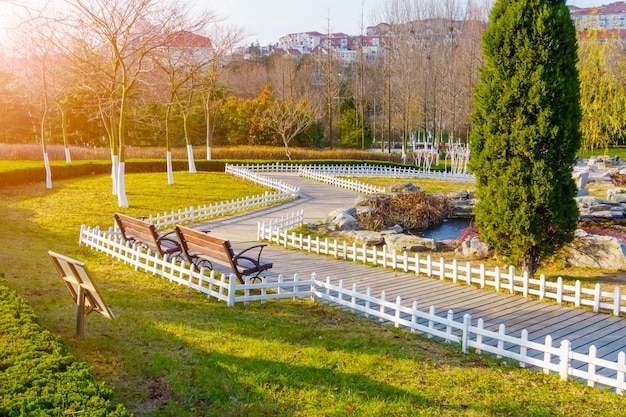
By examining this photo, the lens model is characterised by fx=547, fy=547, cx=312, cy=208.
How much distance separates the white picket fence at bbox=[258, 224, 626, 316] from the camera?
9367mm

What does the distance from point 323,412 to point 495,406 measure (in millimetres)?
1793

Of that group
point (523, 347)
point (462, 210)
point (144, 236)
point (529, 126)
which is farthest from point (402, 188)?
point (523, 347)

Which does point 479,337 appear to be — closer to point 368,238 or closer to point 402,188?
point 368,238

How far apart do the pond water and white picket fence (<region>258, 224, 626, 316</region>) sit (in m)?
6.38

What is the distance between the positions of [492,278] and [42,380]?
9165mm

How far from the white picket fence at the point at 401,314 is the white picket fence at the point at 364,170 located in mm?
24665

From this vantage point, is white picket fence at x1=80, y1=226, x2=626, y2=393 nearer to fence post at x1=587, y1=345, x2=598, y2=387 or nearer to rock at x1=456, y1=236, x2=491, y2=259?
fence post at x1=587, y1=345, x2=598, y2=387

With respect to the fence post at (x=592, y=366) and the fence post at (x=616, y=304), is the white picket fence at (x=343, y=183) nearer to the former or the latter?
the fence post at (x=616, y=304)

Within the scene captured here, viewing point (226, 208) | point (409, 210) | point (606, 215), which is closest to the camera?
point (606, 215)

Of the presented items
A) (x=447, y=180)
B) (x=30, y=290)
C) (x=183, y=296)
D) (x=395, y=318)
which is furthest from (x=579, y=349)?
(x=447, y=180)

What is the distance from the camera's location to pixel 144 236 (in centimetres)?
1195

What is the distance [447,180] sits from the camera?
34688mm

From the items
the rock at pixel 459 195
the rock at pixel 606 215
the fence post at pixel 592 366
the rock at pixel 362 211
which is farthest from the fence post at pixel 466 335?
the rock at pixel 459 195

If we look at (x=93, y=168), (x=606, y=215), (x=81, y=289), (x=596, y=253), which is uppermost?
(x=93, y=168)
